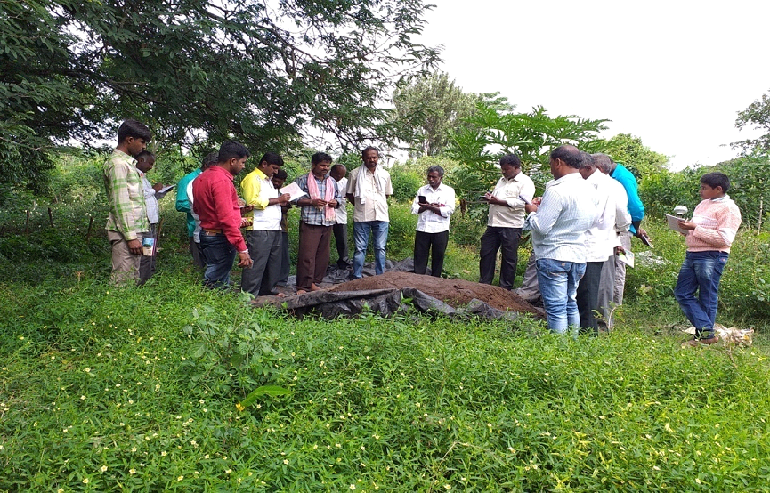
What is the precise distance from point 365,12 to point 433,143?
27.7m

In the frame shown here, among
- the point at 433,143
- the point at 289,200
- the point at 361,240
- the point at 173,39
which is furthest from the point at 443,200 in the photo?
the point at 433,143

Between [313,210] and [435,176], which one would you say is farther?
[435,176]

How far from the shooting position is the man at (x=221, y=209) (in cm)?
489

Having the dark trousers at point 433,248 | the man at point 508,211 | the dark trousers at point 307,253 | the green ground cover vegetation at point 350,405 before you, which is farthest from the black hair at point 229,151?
the man at point 508,211

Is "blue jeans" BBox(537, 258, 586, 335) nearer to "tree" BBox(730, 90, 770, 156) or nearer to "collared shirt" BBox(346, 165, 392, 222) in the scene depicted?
"collared shirt" BBox(346, 165, 392, 222)

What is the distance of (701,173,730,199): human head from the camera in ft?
16.8

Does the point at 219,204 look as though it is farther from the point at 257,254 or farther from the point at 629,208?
the point at 629,208

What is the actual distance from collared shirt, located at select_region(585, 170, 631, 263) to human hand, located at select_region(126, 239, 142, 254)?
3855 mm

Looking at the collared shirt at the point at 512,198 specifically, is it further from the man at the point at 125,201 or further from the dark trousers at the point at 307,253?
the man at the point at 125,201

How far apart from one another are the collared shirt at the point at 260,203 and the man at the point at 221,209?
42cm

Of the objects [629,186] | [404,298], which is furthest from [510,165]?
[404,298]

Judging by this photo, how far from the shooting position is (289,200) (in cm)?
602

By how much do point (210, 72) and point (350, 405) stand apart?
4352 millimetres

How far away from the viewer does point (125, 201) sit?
15.2ft
